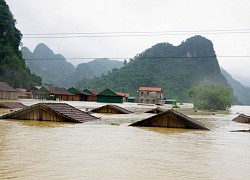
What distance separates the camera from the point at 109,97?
7544 cm

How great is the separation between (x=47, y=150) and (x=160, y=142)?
184 inches

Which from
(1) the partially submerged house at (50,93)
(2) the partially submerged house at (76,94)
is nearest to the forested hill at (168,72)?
(2) the partially submerged house at (76,94)

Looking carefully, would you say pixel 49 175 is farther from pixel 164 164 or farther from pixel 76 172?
pixel 164 164

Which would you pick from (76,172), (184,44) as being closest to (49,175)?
(76,172)

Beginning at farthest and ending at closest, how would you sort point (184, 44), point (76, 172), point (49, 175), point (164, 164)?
point (184, 44) → point (164, 164) → point (76, 172) → point (49, 175)

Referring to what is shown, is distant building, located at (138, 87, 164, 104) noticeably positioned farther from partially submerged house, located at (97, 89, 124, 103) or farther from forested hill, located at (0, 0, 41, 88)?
forested hill, located at (0, 0, 41, 88)

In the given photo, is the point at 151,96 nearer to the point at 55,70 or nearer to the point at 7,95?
the point at 7,95

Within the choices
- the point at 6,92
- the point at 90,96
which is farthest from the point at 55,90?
the point at 6,92

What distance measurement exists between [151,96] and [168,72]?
45.3 m

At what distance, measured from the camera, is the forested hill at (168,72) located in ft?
407

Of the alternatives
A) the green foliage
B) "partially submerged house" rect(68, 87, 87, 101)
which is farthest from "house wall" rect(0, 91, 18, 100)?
the green foliage

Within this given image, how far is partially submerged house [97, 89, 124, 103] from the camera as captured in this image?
243ft

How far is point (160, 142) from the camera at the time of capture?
40.8 feet

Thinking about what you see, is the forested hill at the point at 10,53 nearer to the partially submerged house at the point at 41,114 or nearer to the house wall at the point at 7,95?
the house wall at the point at 7,95
